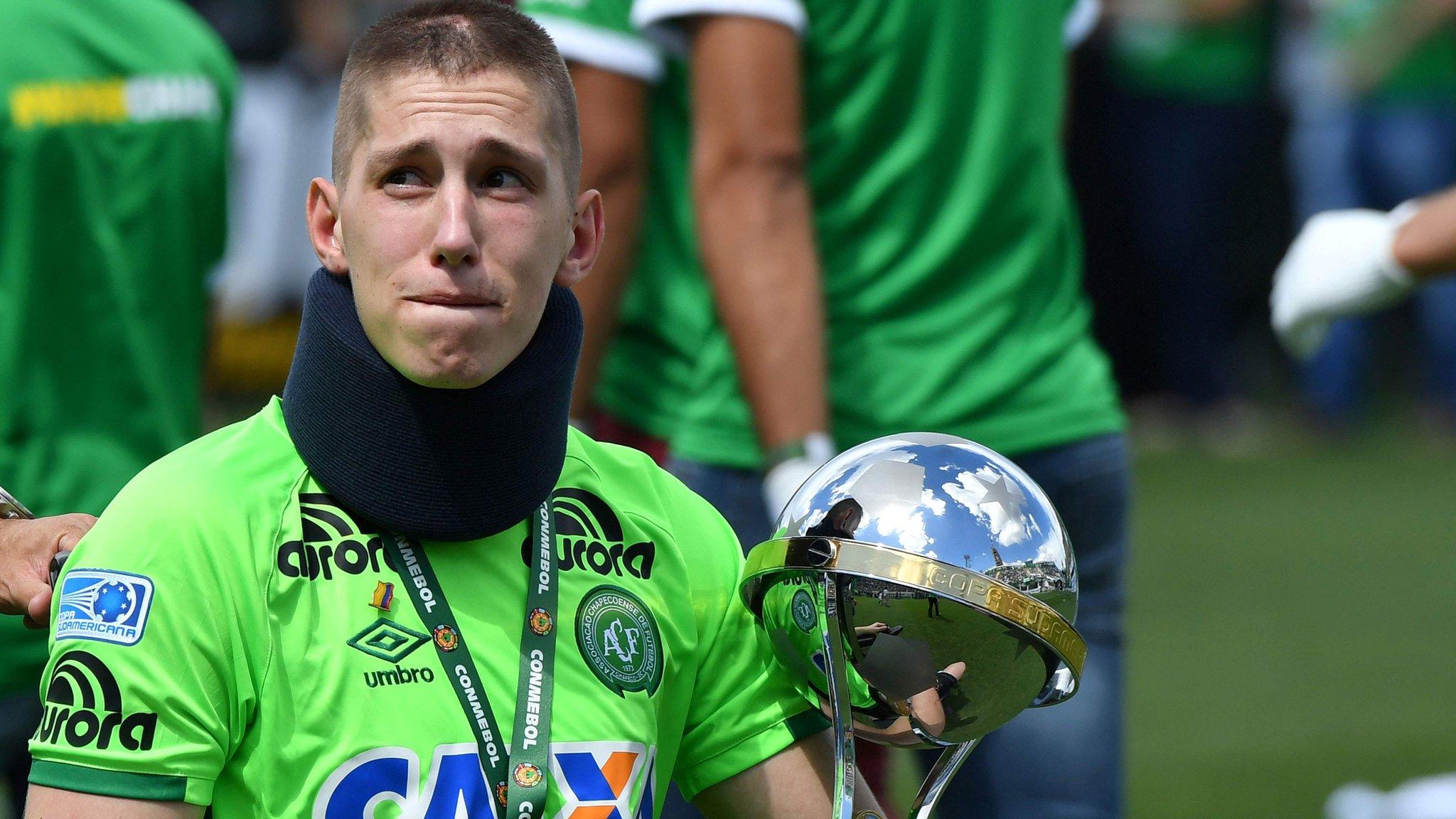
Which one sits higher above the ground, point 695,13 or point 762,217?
point 695,13

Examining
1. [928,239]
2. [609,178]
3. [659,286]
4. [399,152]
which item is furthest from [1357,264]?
[399,152]

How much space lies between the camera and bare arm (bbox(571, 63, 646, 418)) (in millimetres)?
3586

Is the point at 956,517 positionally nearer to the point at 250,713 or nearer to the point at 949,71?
the point at 250,713

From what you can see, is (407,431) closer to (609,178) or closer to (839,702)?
(839,702)

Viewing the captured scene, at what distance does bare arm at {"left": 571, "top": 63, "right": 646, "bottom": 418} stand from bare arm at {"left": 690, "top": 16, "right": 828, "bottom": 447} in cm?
17

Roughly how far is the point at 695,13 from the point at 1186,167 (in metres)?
9.31

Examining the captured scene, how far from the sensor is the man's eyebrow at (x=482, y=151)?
217cm

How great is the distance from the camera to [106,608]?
203cm

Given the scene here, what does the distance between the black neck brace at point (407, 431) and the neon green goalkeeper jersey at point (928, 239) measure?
1.29 metres

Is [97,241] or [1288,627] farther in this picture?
[1288,627]

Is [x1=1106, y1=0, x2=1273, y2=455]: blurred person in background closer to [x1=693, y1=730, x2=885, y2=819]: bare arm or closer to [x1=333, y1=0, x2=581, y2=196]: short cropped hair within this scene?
[x1=693, y1=730, x2=885, y2=819]: bare arm

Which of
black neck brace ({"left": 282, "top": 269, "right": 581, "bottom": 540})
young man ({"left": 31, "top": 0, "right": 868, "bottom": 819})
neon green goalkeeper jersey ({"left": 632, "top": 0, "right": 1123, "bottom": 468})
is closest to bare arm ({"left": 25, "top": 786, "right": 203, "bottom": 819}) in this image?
young man ({"left": 31, "top": 0, "right": 868, "bottom": 819})

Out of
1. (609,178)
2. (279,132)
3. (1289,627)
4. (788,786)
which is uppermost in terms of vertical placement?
(609,178)

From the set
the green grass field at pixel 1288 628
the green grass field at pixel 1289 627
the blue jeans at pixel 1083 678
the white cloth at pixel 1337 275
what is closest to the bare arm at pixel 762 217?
the blue jeans at pixel 1083 678
